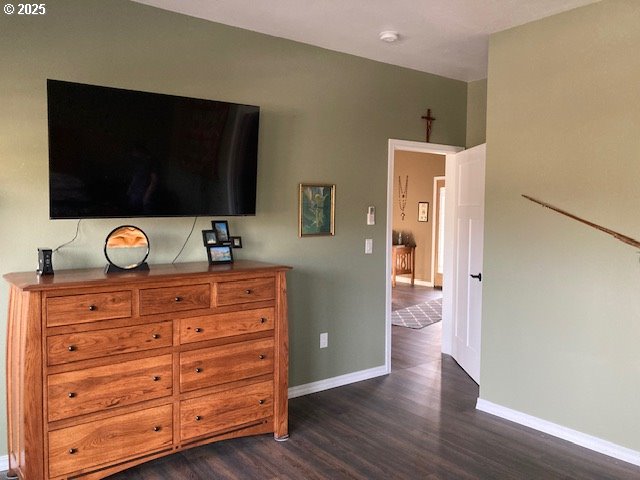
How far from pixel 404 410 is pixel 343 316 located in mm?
880

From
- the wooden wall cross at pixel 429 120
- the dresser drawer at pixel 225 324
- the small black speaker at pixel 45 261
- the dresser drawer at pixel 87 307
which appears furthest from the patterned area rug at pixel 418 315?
the small black speaker at pixel 45 261

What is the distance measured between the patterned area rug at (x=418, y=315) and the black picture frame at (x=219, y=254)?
351cm

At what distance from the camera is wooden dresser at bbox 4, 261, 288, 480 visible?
2404 millimetres

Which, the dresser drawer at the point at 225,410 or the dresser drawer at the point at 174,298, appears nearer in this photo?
the dresser drawer at the point at 174,298

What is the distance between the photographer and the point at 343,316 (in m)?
4.19

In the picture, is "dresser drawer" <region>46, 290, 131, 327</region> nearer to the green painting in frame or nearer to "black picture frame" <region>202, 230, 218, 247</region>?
"black picture frame" <region>202, 230, 218, 247</region>

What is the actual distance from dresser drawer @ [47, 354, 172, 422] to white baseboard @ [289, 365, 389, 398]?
137cm

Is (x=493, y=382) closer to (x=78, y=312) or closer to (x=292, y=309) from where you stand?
(x=292, y=309)

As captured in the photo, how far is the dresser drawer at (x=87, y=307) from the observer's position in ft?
7.89

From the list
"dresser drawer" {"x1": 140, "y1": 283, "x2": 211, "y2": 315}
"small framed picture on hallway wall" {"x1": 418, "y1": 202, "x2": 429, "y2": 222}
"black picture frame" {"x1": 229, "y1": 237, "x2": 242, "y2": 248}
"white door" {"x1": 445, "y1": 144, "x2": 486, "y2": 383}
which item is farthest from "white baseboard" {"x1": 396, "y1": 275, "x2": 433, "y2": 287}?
"dresser drawer" {"x1": 140, "y1": 283, "x2": 211, "y2": 315}

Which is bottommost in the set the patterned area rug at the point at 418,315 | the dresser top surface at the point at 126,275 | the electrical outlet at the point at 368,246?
the patterned area rug at the point at 418,315

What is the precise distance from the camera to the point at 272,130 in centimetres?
370

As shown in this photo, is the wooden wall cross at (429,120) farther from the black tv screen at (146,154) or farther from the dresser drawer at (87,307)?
the dresser drawer at (87,307)

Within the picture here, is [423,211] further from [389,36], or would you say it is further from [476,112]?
[389,36]
